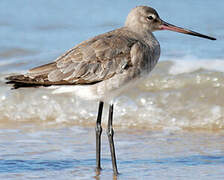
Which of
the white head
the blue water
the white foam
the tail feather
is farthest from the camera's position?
the blue water

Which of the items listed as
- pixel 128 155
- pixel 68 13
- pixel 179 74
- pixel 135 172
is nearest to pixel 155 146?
pixel 128 155

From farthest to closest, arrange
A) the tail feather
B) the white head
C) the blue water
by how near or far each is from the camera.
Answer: the blue water, the white head, the tail feather

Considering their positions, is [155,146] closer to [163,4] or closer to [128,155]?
[128,155]

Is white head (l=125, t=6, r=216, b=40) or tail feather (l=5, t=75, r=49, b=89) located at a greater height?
white head (l=125, t=6, r=216, b=40)

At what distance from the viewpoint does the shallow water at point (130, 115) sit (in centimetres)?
652

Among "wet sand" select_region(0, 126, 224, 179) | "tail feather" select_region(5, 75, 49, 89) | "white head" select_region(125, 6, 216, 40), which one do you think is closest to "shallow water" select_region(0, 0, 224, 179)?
"wet sand" select_region(0, 126, 224, 179)

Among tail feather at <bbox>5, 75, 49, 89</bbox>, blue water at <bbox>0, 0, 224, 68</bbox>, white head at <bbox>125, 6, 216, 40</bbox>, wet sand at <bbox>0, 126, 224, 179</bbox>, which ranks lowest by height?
wet sand at <bbox>0, 126, 224, 179</bbox>

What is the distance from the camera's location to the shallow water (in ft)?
21.4

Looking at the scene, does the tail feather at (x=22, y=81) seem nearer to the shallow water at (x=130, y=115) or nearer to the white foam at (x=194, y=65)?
the shallow water at (x=130, y=115)

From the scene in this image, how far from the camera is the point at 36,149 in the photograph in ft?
23.3

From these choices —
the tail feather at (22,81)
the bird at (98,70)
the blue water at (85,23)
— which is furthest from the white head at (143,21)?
A: the blue water at (85,23)

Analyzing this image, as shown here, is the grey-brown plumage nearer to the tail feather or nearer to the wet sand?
the tail feather

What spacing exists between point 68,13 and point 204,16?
3.15m

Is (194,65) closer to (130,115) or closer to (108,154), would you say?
(130,115)
